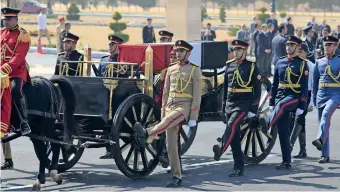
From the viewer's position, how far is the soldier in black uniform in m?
11.7

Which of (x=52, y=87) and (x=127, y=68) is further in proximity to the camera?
(x=127, y=68)

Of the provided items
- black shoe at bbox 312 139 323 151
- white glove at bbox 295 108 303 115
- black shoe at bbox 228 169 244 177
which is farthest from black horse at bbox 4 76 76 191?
black shoe at bbox 312 139 323 151

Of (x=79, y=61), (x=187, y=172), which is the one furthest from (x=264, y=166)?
(x=79, y=61)

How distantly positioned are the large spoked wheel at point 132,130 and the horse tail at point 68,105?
60 centimetres

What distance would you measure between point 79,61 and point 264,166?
9.74 feet

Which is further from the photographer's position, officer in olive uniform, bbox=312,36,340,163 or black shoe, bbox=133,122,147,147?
officer in olive uniform, bbox=312,36,340,163

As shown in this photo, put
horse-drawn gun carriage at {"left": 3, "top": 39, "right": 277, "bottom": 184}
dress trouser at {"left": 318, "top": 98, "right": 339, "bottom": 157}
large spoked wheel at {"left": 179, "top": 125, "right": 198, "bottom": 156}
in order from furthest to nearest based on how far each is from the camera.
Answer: large spoked wheel at {"left": 179, "top": 125, "right": 198, "bottom": 156} → dress trouser at {"left": 318, "top": 98, "right": 339, "bottom": 157} → horse-drawn gun carriage at {"left": 3, "top": 39, "right": 277, "bottom": 184}

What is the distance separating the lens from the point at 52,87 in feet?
36.5

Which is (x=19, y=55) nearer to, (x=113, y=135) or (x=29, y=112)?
(x=29, y=112)

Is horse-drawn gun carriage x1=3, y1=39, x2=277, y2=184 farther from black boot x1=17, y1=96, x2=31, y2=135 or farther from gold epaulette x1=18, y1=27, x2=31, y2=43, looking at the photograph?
gold epaulette x1=18, y1=27, x2=31, y2=43

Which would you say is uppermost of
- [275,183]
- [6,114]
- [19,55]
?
[19,55]

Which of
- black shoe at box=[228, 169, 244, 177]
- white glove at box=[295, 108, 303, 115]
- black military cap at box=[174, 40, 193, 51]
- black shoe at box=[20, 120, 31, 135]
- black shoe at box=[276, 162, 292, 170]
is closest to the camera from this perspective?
black shoe at box=[20, 120, 31, 135]

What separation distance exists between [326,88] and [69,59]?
3706mm

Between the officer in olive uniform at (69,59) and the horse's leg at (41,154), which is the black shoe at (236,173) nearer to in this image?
the horse's leg at (41,154)
